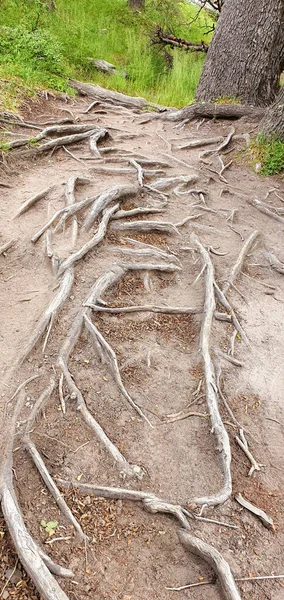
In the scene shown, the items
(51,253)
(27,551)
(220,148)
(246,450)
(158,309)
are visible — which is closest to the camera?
(27,551)

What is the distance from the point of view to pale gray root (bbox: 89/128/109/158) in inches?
285

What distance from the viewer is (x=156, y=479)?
9.40 feet

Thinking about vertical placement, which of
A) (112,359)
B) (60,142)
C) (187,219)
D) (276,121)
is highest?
(276,121)

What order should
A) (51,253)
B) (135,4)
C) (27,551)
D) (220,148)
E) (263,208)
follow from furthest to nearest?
(135,4) < (220,148) < (263,208) < (51,253) < (27,551)

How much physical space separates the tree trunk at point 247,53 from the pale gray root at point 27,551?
8.89 metres

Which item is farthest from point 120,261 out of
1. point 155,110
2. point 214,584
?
point 155,110

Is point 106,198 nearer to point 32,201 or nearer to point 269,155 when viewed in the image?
point 32,201

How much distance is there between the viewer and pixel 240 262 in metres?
5.16

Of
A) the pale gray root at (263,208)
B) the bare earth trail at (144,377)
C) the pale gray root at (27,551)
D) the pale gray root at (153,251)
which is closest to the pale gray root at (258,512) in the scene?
the bare earth trail at (144,377)

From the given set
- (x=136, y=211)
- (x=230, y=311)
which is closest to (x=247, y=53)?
(x=136, y=211)

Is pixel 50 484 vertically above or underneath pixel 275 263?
underneath

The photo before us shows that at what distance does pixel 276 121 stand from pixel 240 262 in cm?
337

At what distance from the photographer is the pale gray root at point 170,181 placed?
21.4 feet

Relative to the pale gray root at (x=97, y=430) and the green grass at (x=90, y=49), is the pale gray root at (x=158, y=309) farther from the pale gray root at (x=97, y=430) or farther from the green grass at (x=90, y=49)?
the green grass at (x=90, y=49)
